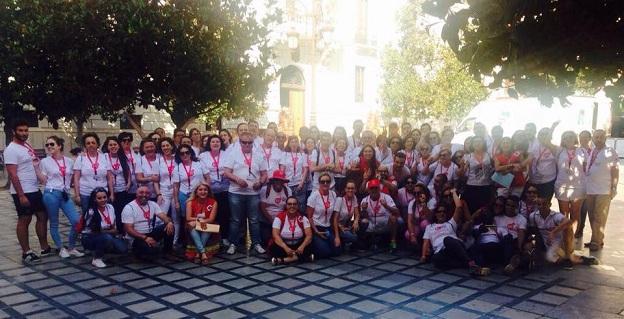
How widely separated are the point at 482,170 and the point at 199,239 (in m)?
4.46

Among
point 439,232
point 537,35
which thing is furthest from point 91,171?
point 537,35

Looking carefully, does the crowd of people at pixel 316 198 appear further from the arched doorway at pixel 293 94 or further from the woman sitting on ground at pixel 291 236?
the arched doorway at pixel 293 94

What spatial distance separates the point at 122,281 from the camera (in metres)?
6.44

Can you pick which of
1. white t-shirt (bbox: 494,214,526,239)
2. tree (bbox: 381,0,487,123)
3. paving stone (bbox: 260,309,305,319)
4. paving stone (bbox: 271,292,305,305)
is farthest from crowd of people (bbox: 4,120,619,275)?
tree (bbox: 381,0,487,123)

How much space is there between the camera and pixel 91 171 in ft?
24.7

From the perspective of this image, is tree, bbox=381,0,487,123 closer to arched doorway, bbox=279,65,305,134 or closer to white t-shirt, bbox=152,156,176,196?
arched doorway, bbox=279,65,305,134

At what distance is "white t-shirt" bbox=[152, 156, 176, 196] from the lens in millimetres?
7773

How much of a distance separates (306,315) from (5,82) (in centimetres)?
1040

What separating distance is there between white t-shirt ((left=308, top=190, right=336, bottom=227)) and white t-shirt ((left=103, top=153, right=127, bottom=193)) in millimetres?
2930

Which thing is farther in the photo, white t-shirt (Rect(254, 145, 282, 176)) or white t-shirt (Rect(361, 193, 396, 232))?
white t-shirt (Rect(254, 145, 282, 176))

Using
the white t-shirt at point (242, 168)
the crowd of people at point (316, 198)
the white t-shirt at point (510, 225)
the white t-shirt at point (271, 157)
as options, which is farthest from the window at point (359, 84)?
the white t-shirt at point (510, 225)

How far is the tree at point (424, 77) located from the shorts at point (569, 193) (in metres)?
16.7

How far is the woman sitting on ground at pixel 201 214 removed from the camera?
7.40 m

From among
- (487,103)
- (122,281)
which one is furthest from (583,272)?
(487,103)
